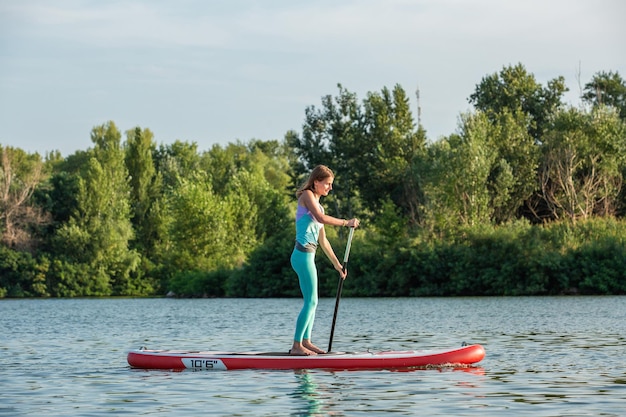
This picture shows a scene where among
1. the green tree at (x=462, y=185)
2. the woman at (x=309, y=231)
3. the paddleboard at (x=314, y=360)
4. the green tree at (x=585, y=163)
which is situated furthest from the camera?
the green tree at (x=585, y=163)

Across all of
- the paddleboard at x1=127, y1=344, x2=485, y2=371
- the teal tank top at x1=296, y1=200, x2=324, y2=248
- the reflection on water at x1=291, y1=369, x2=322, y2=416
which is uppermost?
the teal tank top at x1=296, y1=200, x2=324, y2=248

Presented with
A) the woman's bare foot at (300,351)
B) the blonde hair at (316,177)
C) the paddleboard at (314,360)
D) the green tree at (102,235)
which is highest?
the green tree at (102,235)

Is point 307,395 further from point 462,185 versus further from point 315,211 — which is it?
point 462,185

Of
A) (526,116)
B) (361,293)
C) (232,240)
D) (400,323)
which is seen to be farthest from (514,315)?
(232,240)

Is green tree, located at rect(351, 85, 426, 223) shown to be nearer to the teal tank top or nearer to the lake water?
the lake water

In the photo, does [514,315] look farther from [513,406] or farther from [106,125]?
[106,125]

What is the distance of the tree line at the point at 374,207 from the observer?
196ft

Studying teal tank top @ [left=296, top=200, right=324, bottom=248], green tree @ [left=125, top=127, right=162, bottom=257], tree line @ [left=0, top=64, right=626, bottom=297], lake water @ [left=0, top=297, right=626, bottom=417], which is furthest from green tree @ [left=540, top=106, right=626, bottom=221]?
teal tank top @ [left=296, top=200, right=324, bottom=248]

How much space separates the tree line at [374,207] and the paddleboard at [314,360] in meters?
40.8

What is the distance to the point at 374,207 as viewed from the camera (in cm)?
7744

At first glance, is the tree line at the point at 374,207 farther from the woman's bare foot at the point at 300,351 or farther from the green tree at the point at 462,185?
the woman's bare foot at the point at 300,351

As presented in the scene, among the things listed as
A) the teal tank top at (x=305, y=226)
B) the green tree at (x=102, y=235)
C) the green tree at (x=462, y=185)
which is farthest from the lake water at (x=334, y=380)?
the green tree at (x=102, y=235)

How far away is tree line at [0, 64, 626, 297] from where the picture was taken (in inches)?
2355

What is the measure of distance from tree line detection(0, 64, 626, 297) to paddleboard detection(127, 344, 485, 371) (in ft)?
134
